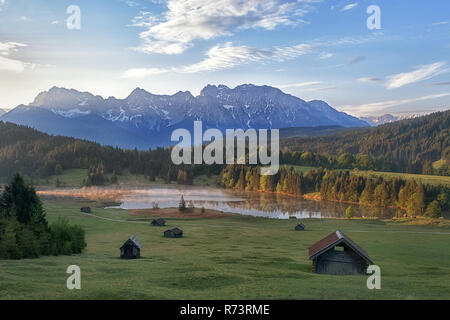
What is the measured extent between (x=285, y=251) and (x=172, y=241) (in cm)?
2211

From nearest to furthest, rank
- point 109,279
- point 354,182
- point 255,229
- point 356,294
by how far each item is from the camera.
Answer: point 356,294 → point 109,279 → point 255,229 → point 354,182

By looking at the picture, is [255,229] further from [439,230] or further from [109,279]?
[109,279]

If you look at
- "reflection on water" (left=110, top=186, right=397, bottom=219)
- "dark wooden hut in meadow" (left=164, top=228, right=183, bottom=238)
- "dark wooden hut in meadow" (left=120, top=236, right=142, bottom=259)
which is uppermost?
"dark wooden hut in meadow" (left=120, top=236, right=142, bottom=259)

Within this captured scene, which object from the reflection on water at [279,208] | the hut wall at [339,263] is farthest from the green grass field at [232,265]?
the reflection on water at [279,208]

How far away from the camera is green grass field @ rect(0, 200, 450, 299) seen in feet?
78.6

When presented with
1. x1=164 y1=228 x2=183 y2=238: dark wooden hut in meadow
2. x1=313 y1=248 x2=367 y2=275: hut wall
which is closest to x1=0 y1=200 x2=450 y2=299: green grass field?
x1=164 y1=228 x2=183 y2=238: dark wooden hut in meadow

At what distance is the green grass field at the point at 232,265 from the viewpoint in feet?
78.6

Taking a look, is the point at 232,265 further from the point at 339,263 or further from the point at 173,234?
the point at 173,234

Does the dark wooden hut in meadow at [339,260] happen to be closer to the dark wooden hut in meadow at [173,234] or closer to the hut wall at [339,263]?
the hut wall at [339,263]

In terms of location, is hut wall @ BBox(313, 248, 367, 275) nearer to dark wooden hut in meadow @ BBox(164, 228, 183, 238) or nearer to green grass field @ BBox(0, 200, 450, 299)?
green grass field @ BBox(0, 200, 450, 299)

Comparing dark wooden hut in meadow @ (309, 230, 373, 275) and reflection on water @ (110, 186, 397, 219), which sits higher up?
dark wooden hut in meadow @ (309, 230, 373, 275)
